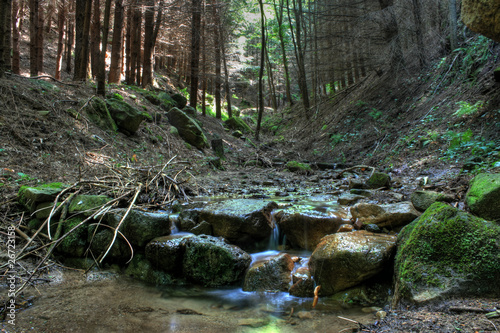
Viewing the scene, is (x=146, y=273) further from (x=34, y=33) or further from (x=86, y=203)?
(x=34, y=33)

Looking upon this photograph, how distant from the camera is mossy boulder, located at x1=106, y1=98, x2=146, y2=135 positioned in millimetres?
8898

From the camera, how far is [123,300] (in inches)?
118

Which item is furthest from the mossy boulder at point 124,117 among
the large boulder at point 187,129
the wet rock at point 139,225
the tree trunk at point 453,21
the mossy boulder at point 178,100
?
the tree trunk at point 453,21

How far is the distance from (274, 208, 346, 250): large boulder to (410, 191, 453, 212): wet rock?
102 centimetres

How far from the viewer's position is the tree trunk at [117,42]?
11.8 metres

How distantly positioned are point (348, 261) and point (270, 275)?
3.09ft

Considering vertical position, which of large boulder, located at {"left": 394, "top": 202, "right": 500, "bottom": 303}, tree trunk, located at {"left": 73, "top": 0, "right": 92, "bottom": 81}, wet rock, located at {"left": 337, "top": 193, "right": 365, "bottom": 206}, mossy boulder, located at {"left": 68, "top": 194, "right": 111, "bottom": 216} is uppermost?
tree trunk, located at {"left": 73, "top": 0, "right": 92, "bottom": 81}

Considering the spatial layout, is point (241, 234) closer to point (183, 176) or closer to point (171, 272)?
point (171, 272)

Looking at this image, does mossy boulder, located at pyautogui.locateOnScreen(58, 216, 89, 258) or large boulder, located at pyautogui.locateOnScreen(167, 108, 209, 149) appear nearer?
mossy boulder, located at pyautogui.locateOnScreen(58, 216, 89, 258)

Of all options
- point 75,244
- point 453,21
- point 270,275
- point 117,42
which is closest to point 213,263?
point 270,275

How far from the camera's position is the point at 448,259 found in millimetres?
2332

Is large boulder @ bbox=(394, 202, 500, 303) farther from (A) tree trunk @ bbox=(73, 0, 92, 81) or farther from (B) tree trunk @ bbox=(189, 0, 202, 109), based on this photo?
(B) tree trunk @ bbox=(189, 0, 202, 109)

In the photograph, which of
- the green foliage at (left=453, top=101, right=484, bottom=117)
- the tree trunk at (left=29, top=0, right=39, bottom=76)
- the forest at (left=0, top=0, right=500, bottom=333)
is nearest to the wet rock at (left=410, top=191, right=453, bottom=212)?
the forest at (left=0, top=0, right=500, bottom=333)

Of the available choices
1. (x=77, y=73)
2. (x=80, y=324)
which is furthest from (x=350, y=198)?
(x=77, y=73)
